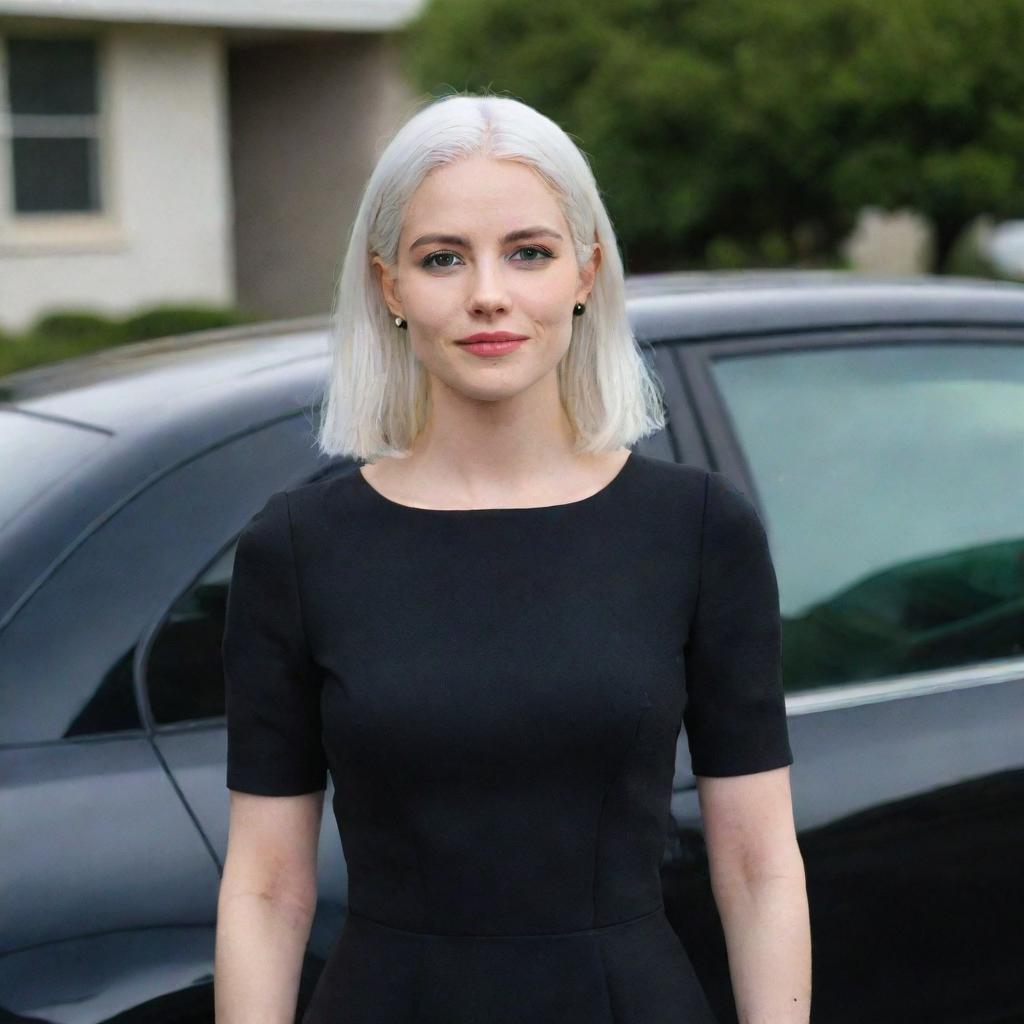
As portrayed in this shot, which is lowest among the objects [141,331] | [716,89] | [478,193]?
[141,331]

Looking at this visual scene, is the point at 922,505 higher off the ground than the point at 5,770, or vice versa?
the point at 922,505

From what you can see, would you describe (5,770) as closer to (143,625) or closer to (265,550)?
(143,625)

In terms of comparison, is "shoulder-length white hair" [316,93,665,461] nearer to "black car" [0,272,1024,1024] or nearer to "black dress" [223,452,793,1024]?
"black dress" [223,452,793,1024]

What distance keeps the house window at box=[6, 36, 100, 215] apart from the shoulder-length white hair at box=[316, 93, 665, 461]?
1477cm

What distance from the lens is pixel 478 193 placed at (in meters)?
1.81

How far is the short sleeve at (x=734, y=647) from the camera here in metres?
1.84

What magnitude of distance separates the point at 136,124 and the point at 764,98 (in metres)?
5.96

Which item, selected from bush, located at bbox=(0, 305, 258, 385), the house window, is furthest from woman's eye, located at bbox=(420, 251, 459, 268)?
the house window

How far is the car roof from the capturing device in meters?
2.48

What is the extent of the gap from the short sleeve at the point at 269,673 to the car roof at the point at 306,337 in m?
0.58

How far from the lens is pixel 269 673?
1.84m

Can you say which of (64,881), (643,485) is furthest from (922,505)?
(64,881)

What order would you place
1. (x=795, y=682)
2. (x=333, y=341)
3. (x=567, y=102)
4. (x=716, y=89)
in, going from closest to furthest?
(x=333, y=341) → (x=795, y=682) → (x=716, y=89) → (x=567, y=102)

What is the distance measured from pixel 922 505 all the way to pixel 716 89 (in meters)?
12.2
